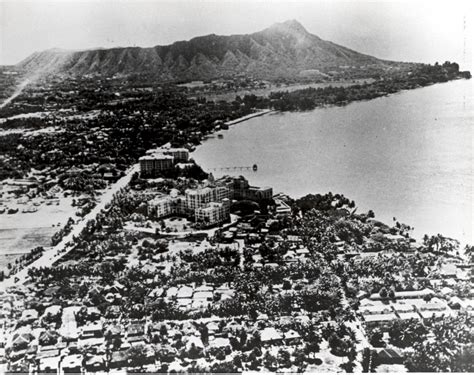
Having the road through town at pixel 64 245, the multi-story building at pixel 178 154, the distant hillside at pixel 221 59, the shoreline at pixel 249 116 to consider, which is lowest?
the road through town at pixel 64 245

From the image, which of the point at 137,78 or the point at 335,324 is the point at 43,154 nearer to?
the point at 137,78

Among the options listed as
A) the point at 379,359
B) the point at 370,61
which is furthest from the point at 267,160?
the point at 370,61

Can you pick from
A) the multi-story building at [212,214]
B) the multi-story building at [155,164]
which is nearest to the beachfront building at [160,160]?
the multi-story building at [155,164]

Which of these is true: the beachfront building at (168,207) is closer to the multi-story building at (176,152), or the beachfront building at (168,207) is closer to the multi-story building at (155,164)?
the multi-story building at (155,164)

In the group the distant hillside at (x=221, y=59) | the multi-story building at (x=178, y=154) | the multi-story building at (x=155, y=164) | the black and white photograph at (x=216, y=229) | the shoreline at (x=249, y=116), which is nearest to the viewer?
the black and white photograph at (x=216, y=229)

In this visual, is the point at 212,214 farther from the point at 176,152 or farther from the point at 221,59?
the point at 221,59

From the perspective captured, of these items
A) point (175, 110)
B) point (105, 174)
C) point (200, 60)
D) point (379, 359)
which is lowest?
point (379, 359)

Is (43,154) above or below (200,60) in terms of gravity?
below
